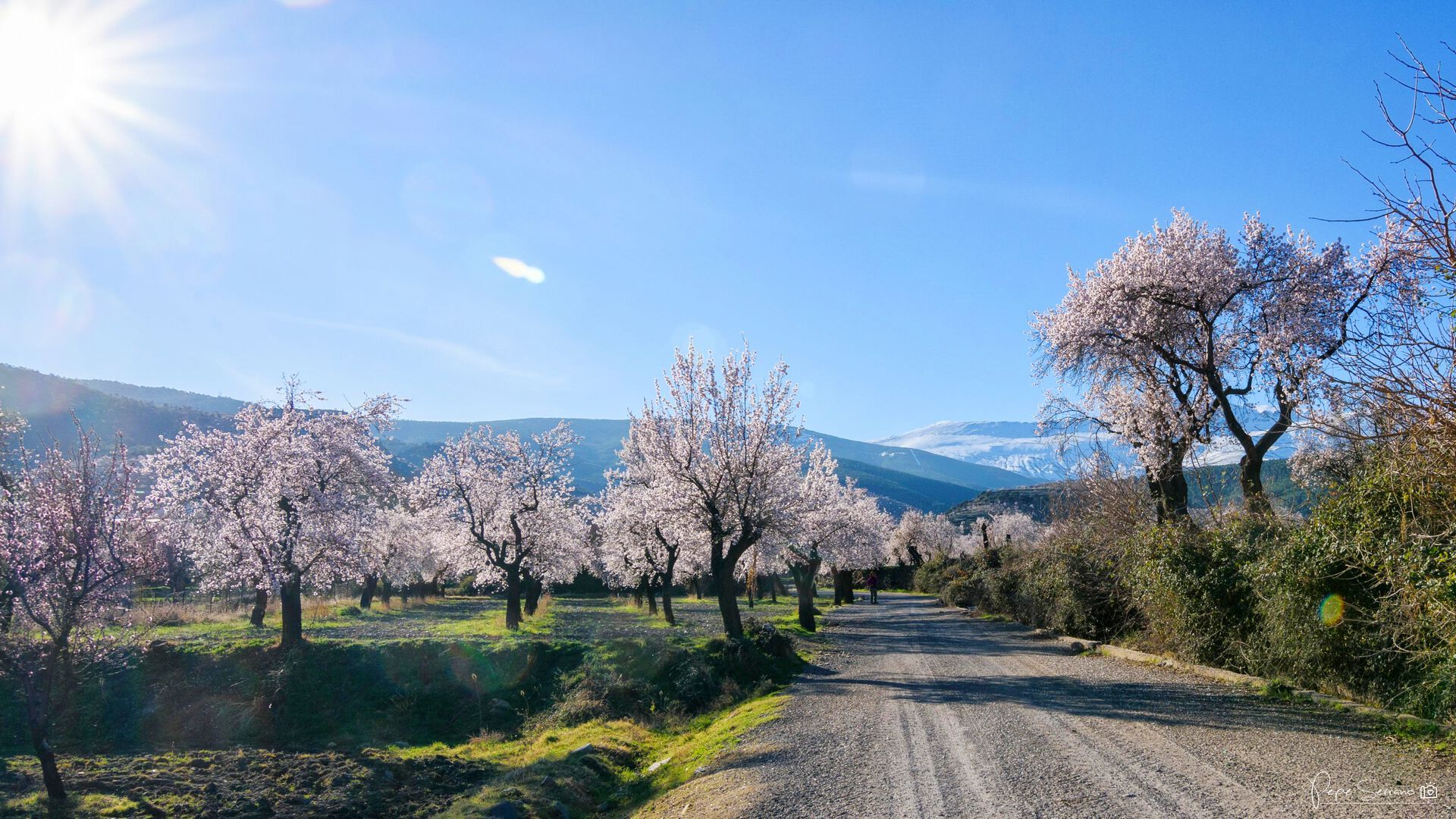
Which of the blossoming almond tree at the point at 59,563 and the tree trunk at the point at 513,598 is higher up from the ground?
the blossoming almond tree at the point at 59,563

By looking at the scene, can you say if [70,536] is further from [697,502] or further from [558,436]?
[558,436]

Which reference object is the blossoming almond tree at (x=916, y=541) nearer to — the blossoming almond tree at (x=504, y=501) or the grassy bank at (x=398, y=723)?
the blossoming almond tree at (x=504, y=501)

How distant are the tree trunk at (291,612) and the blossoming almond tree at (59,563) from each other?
26.0 feet

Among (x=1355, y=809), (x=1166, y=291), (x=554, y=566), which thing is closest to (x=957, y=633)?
(x=1166, y=291)

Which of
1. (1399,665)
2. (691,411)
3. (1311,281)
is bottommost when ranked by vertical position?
(1399,665)

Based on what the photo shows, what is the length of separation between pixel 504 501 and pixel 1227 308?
90.2 feet

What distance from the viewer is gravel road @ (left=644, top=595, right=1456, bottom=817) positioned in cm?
695

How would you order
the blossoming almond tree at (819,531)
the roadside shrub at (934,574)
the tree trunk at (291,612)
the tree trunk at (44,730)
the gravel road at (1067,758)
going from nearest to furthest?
the gravel road at (1067,758), the tree trunk at (44,730), the tree trunk at (291,612), the blossoming almond tree at (819,531), the roadside shrub at (934,574)

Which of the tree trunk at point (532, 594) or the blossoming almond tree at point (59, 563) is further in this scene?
the tree trunk at point (532, 594)

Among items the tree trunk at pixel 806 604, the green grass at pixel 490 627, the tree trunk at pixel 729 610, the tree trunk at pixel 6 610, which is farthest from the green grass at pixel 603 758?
the tree trunk at pixel 806 604

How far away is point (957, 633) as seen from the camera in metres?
28.2

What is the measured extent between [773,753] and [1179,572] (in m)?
9.78

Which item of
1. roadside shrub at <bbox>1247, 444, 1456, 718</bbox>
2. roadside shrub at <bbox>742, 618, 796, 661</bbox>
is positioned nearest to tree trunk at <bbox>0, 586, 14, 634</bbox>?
roadside shrub at <bbox>742, 618, 796, 661</bbox>

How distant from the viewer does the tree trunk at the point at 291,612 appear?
2041cm
